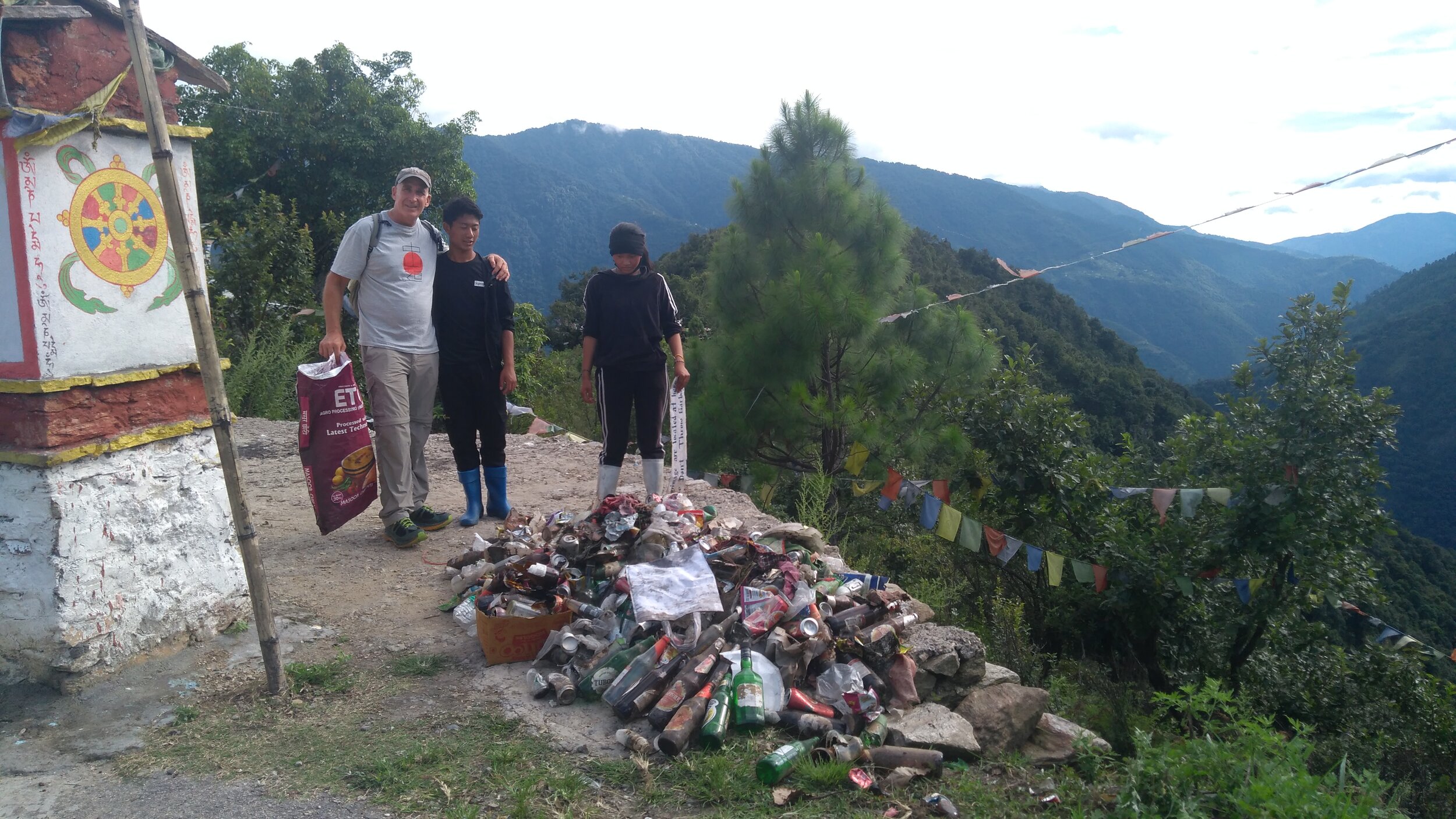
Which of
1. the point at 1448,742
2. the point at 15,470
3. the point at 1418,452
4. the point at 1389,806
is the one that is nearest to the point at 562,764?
the point at 15,470

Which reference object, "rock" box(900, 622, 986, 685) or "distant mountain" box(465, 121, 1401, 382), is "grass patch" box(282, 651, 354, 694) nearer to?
"rock" box(900, 622, 986, 685)

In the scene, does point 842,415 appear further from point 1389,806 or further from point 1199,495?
point 1389,806

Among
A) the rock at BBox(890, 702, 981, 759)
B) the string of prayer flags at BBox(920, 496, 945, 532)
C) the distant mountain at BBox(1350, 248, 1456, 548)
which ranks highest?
the rock at BBox(890, 702, 981, 759)

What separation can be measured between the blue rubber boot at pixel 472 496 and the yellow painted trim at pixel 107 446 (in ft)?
4.68

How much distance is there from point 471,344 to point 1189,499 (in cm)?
520

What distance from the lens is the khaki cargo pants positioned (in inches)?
152

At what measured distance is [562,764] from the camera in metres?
2.51

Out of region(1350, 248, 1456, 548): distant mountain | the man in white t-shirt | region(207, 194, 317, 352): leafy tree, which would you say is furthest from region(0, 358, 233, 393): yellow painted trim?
region(1350, 248, 1456, 548): distant mountain

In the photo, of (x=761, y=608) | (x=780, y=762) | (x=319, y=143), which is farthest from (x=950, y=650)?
(x=319, y=143)

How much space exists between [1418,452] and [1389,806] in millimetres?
37344

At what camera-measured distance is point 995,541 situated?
693 cm

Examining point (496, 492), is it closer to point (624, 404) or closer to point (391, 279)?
point (624, 404)

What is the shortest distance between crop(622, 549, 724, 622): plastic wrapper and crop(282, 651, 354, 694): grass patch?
1.05m

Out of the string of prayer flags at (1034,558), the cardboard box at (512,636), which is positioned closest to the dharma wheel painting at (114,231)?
the cardboard box at (512,636)
